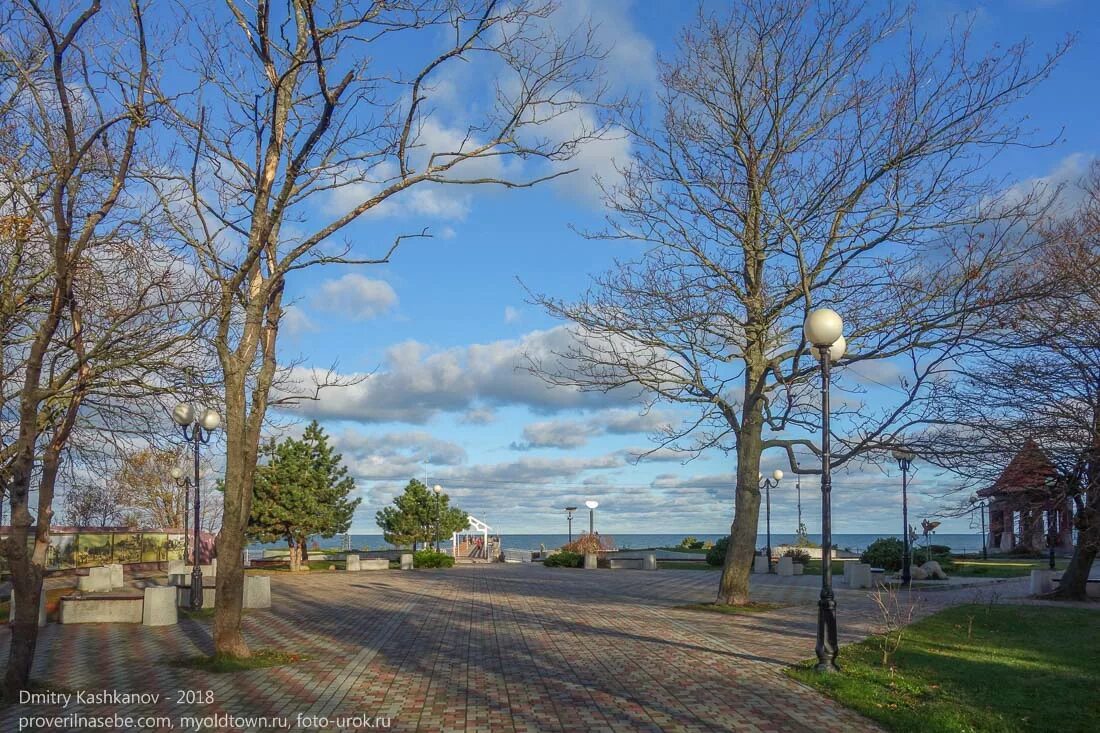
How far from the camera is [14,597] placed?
1005 cm

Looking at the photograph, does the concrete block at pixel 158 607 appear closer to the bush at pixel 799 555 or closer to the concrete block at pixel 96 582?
the concrete block at pixel 96 582

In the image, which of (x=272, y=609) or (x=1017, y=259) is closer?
(x=1017, y=259)

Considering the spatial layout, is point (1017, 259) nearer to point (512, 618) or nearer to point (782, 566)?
point (512, 618)

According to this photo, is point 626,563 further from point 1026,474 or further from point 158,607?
point 158,607

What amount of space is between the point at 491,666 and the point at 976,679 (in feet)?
19.6

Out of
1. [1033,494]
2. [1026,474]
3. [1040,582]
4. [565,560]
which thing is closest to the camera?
[1026,474]

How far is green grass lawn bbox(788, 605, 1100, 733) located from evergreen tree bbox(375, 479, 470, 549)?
33.2 meters

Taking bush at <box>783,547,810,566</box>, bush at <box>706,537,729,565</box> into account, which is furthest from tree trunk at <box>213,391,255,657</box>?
bush at <box>783,547,810,566</box>

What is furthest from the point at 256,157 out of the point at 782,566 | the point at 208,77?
the point at 782,566

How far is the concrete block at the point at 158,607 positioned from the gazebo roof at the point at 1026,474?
15.7 metres

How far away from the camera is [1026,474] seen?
1716cm

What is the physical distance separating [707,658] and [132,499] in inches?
1766

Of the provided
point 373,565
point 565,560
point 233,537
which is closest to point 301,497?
point 373,565

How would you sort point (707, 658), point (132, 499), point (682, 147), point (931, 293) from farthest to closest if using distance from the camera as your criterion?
point (132, 499), point (682, 147), point (931, 293), point (707, 658)
